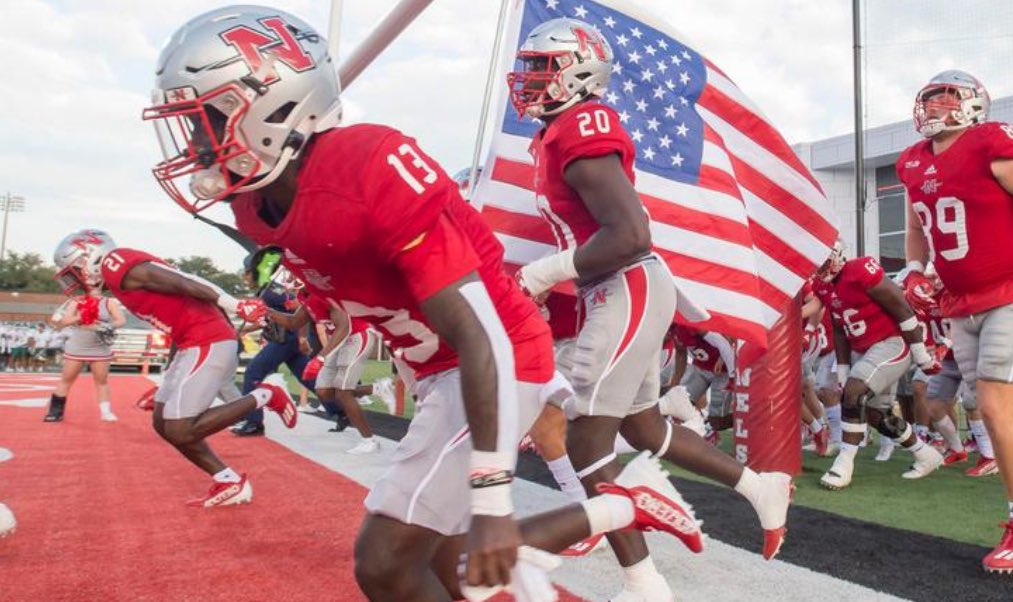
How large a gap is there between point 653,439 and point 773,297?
2458 mm

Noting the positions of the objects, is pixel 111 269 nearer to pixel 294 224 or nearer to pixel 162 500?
pixel 162 500

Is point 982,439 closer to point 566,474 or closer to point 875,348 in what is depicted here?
point 875,348

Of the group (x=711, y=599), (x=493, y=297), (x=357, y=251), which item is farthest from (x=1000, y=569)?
(x=357, y=251)

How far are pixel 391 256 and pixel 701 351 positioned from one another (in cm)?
652

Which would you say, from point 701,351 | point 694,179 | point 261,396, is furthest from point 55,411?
point 694,179

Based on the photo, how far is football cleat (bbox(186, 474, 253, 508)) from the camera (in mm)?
4789

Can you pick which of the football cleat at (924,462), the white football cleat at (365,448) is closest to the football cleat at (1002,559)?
the football cleat at (924,462)

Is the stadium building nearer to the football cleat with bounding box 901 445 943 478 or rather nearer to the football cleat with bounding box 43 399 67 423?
the football cleat with bounding box 901 445 943 478

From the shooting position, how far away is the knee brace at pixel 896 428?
20.4 feet

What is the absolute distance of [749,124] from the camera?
5.32 metres

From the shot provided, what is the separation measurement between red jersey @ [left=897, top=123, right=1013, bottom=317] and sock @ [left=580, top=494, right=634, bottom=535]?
2.43 m

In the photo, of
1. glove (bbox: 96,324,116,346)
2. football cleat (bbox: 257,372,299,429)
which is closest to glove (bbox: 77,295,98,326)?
glove (bbox: 96,324,116,346)

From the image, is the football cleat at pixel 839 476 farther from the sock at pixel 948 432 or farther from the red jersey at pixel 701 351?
the sock at pixel 948 432

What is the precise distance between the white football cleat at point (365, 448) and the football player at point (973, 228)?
16.1ft
